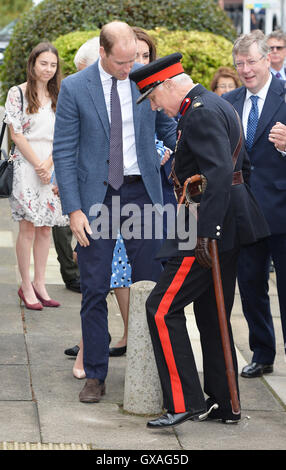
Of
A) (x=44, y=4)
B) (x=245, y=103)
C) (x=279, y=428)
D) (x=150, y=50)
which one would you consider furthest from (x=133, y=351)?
(x=44, y=4)

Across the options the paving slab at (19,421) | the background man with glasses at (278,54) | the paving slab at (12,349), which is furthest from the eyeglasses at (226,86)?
the paving slab at (19,421)

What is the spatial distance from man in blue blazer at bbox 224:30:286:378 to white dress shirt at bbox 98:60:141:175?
0.78m

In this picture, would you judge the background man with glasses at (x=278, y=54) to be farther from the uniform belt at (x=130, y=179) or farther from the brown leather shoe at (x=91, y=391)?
the brown leather shoe at (x=91, y=391)

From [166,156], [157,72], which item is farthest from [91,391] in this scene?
[157,72]

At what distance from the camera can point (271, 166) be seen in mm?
5594

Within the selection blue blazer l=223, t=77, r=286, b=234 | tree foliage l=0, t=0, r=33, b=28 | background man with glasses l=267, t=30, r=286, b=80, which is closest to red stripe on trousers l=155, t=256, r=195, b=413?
blue blazer l=223, t=77, r=286, b=234

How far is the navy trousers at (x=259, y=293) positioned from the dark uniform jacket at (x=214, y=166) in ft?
2.85

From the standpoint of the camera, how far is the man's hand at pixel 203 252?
182 inches

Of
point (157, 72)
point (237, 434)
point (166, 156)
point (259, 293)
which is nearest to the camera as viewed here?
point (157, 72)

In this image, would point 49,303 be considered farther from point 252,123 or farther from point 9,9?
point 9,9

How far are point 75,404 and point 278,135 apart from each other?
190 centimetres

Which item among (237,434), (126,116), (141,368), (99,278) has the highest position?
(126,116)

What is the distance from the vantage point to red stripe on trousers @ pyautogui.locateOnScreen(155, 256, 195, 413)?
15.5 feet

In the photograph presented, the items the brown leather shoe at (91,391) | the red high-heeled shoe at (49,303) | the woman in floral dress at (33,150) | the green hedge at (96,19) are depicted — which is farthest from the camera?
the green hedge at (96,19)
